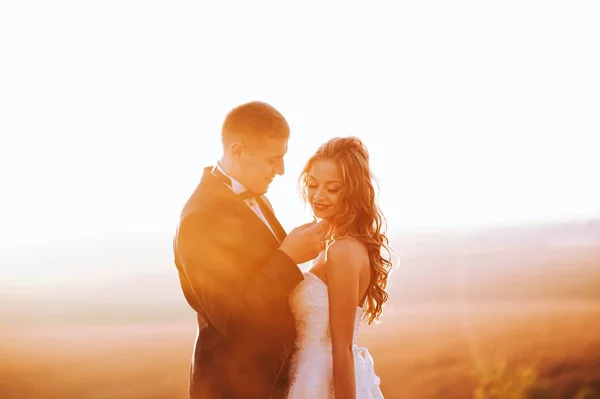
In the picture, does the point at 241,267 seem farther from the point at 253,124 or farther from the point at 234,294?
the point at 253,124

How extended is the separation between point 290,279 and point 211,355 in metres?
0.72

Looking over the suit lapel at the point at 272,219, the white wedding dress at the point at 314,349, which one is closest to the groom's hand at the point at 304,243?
the white wedding dress at the point at 314,349

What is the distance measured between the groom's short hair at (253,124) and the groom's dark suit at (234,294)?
1.09 ft

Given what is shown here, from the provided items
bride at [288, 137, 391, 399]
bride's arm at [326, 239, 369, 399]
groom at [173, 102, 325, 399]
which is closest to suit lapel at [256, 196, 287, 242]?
groom at [173, 102, 325, 399]

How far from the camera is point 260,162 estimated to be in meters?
4.51

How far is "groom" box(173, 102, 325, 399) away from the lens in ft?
13.5

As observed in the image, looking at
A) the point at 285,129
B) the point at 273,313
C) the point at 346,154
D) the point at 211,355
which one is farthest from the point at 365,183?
the point at 211,355

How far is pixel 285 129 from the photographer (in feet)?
15.2

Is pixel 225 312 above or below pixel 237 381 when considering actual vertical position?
above

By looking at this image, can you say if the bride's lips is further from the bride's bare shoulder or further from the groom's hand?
the bride's bare shoulder

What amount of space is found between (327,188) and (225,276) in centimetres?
81

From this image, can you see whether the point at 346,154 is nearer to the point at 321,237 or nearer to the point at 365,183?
the point at 365,183

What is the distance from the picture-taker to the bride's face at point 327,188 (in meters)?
4.33

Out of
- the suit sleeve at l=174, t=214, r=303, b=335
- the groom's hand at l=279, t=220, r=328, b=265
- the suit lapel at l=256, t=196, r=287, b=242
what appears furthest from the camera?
the suit lapel at l=256, t=196, r=287, b=242
